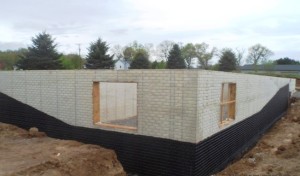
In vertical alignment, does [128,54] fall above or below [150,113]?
above

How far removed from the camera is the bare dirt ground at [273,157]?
8.67m

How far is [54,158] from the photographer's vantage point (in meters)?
7.30

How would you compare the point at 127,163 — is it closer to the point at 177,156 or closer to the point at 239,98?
the point at 177,156

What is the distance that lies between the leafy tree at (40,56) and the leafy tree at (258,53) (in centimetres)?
5254

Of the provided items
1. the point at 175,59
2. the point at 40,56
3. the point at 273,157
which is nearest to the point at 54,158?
the point at 273,157

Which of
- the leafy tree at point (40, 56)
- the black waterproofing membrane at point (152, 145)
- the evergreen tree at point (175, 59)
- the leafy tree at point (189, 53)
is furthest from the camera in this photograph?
the leafy tree at point (189, 53)

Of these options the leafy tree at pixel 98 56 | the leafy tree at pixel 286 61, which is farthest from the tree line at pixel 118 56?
the leafy tree at pixel 286 61

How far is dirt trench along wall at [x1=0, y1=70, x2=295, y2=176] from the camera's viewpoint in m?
7.11

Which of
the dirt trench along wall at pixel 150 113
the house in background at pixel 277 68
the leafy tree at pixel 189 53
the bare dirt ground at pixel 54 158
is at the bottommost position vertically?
the bare dirt ground at pixel 54 158

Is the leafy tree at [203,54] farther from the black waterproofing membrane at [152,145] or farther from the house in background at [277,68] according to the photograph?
the black waterproofing membrane at [152,145]

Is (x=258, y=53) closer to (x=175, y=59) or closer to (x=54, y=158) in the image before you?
(x=175, y=59)

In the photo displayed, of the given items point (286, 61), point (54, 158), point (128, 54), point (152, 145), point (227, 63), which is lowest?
point (54, 158)

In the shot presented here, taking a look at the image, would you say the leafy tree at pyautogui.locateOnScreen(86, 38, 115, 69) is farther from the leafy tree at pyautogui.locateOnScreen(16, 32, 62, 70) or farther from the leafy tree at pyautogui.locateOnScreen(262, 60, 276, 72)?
the leafy tree at pyautogui.locateOnScreen(262, 60, 276, 72)

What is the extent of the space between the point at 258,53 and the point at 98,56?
49666 mm
